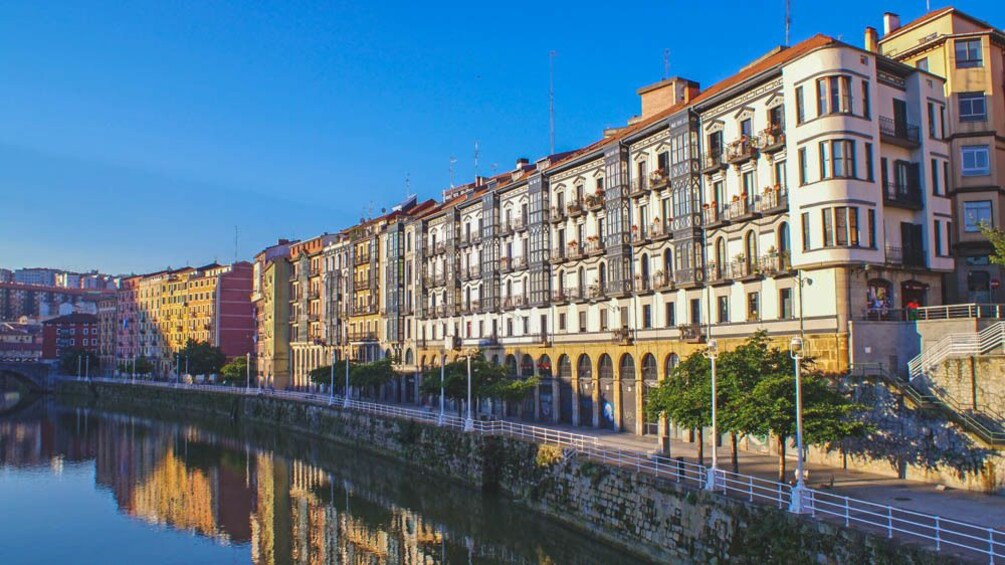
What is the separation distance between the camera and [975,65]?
4625cm

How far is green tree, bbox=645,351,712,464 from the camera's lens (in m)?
32.5

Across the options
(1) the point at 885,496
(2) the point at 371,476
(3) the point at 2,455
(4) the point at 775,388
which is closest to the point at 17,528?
(2) the point at 371,476

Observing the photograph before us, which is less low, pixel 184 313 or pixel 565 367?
pixel 184 313

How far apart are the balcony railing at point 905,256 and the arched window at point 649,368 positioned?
1636 centimetres

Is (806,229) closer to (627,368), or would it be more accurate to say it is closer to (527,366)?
(627,368)

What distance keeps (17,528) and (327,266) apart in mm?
66963

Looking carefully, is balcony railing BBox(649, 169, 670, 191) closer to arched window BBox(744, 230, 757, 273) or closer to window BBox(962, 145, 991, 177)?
arched window BBox(744, 230, 757, 273)

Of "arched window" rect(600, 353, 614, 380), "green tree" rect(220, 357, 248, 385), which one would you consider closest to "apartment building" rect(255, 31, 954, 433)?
"arched window" rect(600, 353, 614, 380)

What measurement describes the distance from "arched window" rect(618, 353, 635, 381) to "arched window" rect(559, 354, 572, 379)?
21.1 feet

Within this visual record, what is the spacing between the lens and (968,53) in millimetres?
46406

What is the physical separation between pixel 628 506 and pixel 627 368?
71.1 feet

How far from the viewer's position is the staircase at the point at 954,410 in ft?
98.1

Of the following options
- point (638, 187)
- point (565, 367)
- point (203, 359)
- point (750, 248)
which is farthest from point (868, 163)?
point (203, 359)

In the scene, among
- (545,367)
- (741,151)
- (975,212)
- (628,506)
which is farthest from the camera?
(545,367)
